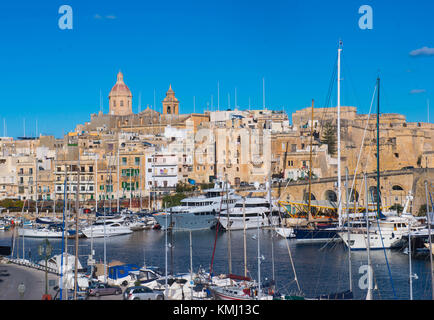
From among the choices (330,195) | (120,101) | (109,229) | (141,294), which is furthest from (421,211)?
(120,101)

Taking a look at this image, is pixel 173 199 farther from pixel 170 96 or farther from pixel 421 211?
pixel 170 96

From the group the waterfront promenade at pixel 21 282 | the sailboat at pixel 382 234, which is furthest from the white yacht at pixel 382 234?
the waterfront promenade at pixel 21 282

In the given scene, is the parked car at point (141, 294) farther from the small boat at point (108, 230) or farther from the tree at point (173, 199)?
the tree at point (173, 199)

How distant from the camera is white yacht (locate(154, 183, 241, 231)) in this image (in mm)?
39188

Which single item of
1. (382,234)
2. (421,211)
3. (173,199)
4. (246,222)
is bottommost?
(246,222)

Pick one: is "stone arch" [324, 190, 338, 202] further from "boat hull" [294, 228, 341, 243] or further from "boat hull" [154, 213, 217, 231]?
"boat hull" [294, 228, 341, 243]

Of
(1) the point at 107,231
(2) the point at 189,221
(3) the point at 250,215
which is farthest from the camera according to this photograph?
(3) the point at 250,215

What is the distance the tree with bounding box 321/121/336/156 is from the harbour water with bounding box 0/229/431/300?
18.2 metres

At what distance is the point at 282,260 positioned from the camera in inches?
1043

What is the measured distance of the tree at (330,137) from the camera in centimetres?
5421

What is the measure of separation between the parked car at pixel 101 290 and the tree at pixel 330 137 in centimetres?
3771

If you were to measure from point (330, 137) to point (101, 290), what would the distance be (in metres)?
40.3

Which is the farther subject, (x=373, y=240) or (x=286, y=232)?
(x=286, y=232)
